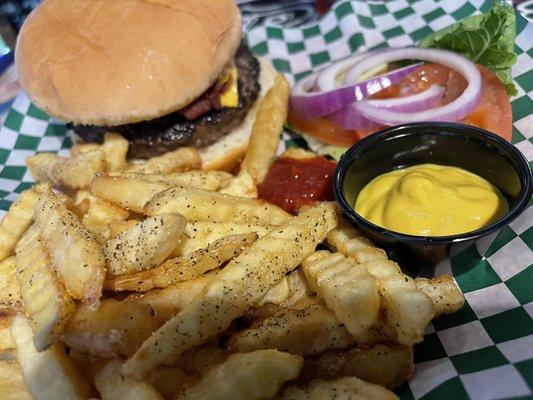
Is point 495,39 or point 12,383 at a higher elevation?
point 495,39

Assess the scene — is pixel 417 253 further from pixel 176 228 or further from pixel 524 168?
pixel 176 228

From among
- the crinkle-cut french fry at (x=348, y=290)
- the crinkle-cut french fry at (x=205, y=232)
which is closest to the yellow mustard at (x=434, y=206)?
the crinkle-cut french fry at (x=348, y=290)

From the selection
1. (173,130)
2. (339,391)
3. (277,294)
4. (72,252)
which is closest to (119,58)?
(173,130)

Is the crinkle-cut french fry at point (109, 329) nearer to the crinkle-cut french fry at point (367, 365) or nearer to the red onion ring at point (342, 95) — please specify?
the crinkle-cut french fry at point (367, 365)

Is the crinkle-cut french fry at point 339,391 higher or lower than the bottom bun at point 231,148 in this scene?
higher

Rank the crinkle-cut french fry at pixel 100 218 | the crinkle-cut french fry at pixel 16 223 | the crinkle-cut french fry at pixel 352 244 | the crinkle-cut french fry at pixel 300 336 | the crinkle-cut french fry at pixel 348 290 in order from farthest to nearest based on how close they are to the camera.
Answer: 1. the crinkle-cut french fry at pixel 16 223
2. the crinkle-cut french fry at pixel 100 218
3. the crinkle-cut french fry at pixel 352 244
4. the crinkle-cut french fry at pixel 300 336
5. the crinkle-cut french fry at pixel 348 290

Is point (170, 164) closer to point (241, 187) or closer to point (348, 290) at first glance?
point (241, 187)
